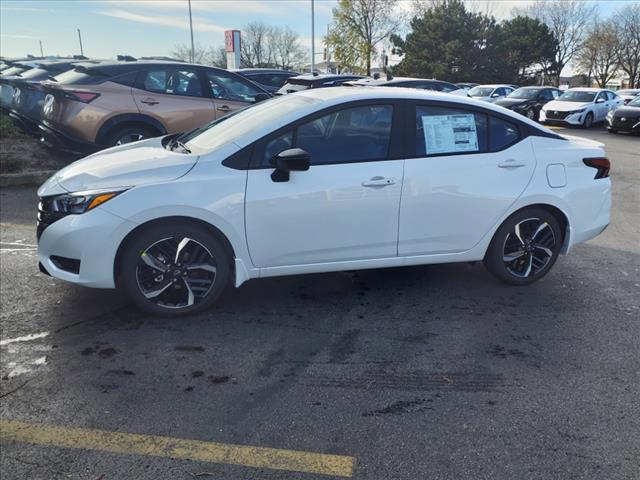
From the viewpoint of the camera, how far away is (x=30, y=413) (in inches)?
113

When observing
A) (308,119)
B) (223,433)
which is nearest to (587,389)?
(223,433)

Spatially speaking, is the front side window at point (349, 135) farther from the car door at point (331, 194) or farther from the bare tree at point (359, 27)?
the bare tree at point (359, 27)

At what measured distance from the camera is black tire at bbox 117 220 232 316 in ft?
12.3

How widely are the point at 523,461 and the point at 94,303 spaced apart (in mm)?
3166

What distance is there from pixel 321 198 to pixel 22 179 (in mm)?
6141

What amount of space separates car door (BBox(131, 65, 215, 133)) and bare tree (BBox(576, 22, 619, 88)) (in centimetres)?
6075

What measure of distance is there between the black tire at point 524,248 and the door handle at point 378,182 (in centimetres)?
112

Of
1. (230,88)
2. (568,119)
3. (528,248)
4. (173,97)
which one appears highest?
(230,88)

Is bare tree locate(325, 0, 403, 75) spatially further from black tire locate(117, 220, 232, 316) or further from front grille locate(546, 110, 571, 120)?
black tire locate(117, 220, 232, 316)

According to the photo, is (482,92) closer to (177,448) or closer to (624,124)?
(624,124)

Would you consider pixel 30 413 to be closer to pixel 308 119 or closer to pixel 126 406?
pixel 126 406

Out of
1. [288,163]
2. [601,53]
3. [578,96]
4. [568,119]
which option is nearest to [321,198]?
[288,163]

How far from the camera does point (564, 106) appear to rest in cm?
1983

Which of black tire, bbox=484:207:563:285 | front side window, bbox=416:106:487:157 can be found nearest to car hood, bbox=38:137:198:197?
front side window, bbox=416:106:487:157
